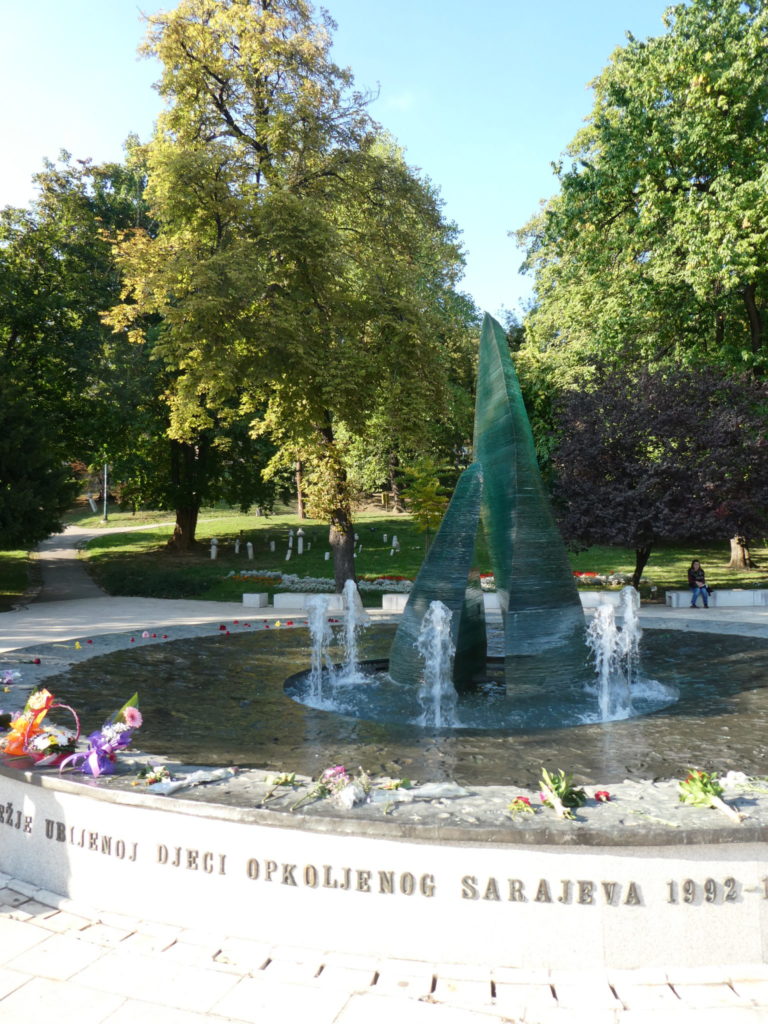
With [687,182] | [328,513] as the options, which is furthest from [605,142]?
[328,513]

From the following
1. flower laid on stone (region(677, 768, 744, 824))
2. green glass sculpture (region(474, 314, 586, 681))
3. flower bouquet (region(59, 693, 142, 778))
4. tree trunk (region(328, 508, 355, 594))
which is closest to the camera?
flower laid on stone (region(677, 768, 744, 824))

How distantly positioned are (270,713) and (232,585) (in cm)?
1640

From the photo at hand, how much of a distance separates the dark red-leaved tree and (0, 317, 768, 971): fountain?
875cm

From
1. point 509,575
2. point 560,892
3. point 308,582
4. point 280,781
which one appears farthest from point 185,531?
point 560,892

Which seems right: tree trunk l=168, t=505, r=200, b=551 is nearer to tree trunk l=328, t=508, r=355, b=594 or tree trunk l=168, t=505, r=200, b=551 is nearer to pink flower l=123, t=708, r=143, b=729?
tree trunk l=328, t=508, r=355, b=594

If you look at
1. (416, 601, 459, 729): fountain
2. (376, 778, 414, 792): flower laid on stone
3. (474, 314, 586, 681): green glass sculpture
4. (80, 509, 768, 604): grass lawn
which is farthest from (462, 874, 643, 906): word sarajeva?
(80, 509, 768, 604): grass lawn

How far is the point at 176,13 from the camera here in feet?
66.5

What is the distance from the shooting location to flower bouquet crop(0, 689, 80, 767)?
257 inches

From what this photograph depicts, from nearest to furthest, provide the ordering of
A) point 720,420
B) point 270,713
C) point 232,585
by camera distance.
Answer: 1. point 270,713
2. point 720,420
3. point 232,585

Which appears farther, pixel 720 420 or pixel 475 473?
pixel 720 420

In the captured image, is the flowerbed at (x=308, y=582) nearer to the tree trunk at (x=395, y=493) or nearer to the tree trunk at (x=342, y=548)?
the tree trunk at (x=342, y=548)

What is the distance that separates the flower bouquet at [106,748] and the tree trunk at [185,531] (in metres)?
26.4

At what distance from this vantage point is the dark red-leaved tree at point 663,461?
18891 mm

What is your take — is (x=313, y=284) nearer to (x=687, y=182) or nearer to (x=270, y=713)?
(x=687, y=182)
